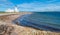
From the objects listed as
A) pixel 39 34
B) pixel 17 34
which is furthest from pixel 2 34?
Result: pixel 39 34

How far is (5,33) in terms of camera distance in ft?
23.4

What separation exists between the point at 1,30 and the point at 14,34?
35.7 inches

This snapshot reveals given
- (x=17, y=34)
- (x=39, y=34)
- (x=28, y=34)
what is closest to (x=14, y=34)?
(x=17, y=34)

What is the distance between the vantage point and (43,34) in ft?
23.2

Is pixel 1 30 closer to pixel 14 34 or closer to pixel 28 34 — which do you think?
pixel 14 34

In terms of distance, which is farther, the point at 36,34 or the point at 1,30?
the point at 1,30

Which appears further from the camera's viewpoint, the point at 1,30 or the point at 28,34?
the point at 1,30

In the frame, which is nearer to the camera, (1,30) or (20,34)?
(20,34)

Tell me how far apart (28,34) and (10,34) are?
811 millimetres

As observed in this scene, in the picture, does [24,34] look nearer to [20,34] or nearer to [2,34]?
[20,34]

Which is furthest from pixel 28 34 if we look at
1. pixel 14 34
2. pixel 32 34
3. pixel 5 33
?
pixel 5 33

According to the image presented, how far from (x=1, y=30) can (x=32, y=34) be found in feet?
5.30

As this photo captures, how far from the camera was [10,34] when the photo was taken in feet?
22.8

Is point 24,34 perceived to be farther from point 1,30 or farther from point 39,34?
point 1,30
